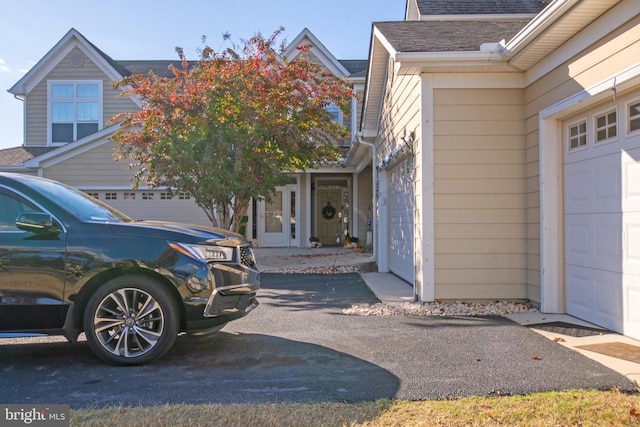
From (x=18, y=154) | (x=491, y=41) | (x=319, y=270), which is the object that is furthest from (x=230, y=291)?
(x=18, y=154)

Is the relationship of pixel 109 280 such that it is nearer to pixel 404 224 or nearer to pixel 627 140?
pixel 627 140

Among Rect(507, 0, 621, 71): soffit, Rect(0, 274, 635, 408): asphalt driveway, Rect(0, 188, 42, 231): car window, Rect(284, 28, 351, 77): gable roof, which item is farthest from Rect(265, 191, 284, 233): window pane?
Rect(0, 188, 42, 231): car window

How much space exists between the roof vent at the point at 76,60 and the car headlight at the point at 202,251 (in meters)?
15.2

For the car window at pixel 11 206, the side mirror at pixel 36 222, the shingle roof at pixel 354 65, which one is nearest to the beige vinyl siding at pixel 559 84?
the side mirror at pixel 36 222

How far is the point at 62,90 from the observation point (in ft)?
55.5

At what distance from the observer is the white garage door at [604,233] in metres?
4.92

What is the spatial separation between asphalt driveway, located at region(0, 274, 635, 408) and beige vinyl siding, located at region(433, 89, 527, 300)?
0.98m

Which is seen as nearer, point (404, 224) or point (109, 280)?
point (109, 280)

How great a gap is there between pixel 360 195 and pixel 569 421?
14.0 meters

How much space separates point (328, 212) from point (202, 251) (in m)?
13.2

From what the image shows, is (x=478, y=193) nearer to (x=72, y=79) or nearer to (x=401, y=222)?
(x=401, y=222)

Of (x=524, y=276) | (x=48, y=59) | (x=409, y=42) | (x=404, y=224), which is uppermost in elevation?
(x=48, y=59)

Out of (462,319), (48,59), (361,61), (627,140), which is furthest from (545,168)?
(48,59)

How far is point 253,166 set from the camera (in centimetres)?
1063
